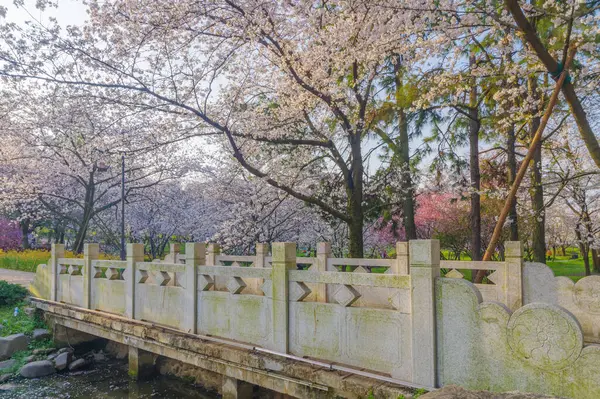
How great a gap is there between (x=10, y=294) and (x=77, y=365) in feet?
16.4

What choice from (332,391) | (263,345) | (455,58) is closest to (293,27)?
(455,58)

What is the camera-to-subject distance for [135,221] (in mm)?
25094

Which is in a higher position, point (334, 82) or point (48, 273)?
point (334, 82)

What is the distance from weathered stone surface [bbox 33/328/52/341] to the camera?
10.6 m

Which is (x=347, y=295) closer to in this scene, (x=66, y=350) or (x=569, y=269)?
(x=66, y=350)

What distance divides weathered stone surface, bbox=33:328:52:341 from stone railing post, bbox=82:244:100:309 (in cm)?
193

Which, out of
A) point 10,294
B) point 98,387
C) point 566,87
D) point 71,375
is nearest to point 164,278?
point 98,387

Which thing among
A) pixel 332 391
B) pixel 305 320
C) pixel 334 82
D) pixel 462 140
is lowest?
pixel 332 391

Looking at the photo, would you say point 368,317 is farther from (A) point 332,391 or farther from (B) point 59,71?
(B) point 59,71

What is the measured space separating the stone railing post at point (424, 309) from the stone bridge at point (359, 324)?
1 cm

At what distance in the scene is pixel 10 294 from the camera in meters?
12.9

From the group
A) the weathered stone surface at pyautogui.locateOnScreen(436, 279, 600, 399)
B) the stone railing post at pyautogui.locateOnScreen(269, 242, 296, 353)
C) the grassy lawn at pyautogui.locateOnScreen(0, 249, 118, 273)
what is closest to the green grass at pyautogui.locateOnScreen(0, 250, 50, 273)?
the grassy lawn at pyautogui.locateOnScreen(0, 249, 118, 273)

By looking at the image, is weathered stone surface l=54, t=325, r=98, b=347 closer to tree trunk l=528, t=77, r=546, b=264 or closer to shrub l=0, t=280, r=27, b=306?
shrub l=0, t=280, r=27, b=306

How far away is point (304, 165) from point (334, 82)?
3253mm
